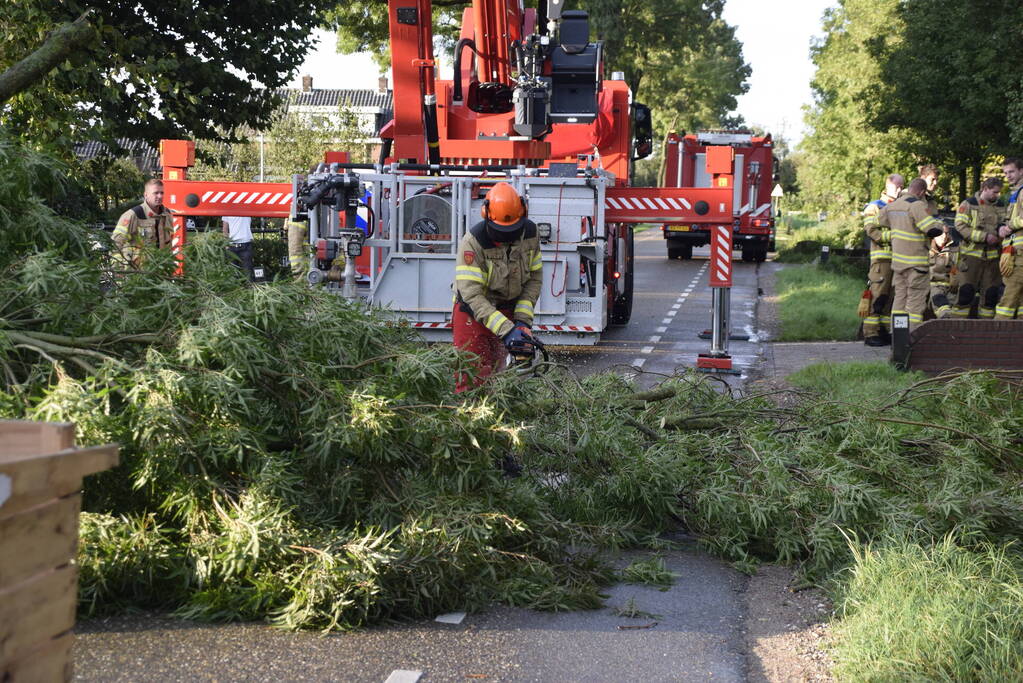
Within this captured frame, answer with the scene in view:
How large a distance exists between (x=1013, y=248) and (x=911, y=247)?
41.1 inches

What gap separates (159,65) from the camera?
54.5 ft

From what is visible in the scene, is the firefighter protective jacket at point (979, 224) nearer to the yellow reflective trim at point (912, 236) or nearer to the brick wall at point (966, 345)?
the yellow reflective trim at point (912, 236)

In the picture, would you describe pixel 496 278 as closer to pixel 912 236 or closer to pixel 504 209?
pixel 504 209

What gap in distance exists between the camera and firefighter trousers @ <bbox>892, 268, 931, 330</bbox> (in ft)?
43.6

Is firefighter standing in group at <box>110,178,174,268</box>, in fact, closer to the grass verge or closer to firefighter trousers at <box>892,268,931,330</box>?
firefighter trousers at <box>892,268,931,330</box>

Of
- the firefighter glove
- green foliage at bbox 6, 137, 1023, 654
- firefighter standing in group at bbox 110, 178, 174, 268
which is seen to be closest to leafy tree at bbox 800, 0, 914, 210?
firefighter standing in group at bbox 110, 178, 174, 268

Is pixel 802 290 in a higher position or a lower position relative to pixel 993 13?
lower

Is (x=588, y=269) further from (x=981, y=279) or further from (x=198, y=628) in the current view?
(x=198, y=628)

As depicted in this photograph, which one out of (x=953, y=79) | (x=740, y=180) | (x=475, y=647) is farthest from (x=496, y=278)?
(x=740, y=180)

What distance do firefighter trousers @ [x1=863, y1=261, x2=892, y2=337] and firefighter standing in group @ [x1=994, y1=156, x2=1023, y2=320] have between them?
1.20m

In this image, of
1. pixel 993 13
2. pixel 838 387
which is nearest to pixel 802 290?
pixel 993 13

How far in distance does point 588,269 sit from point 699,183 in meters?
22.2

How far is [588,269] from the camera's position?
40.1ft

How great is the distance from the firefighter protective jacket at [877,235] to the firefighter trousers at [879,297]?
0.11 m
